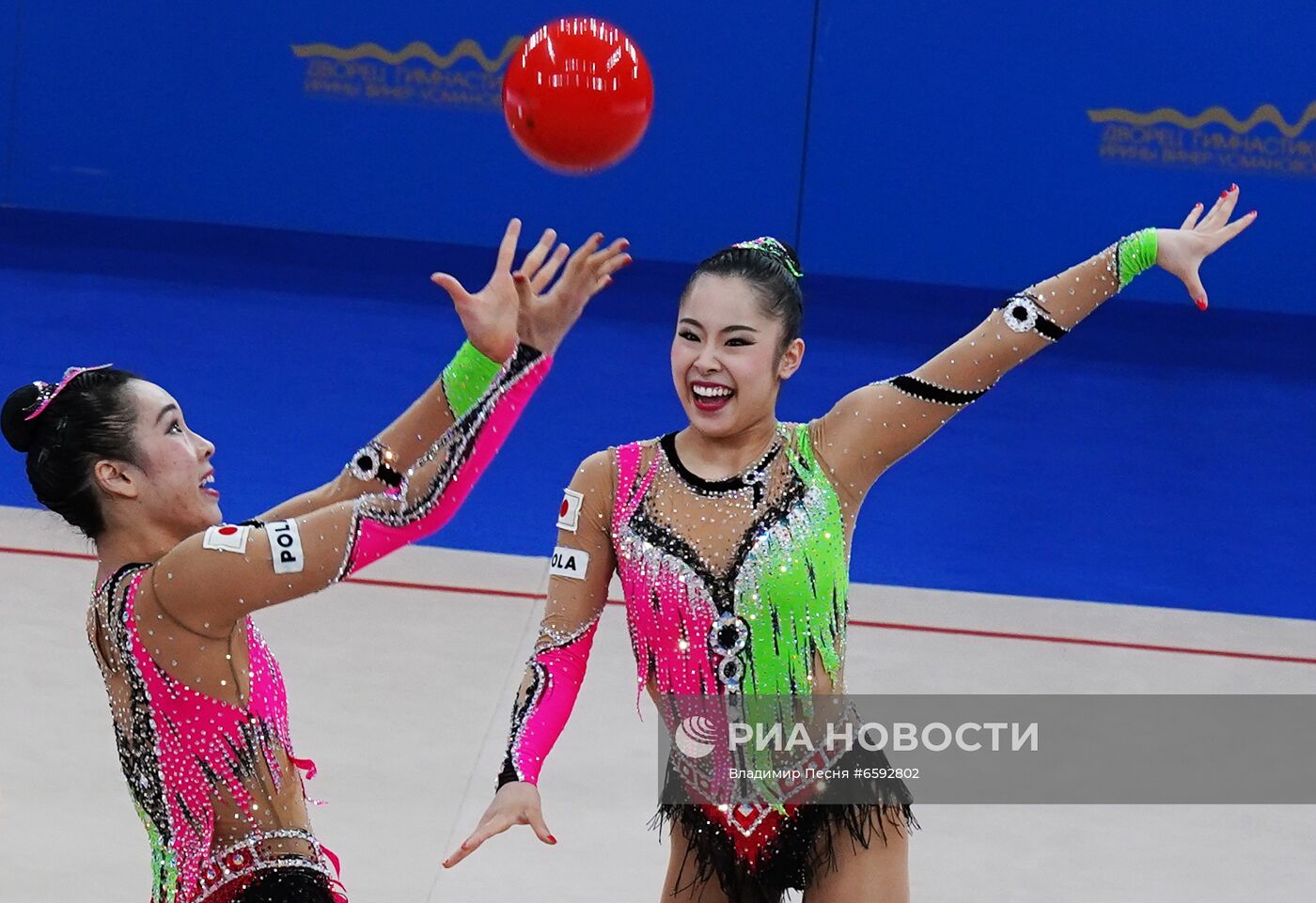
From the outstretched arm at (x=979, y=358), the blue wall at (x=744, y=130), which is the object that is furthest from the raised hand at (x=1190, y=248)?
the blue wall at (x=744, y=130)

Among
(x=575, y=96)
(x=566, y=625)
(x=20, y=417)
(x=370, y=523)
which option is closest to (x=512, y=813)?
(x=566, y=625)

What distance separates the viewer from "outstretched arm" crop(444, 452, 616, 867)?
2.89m

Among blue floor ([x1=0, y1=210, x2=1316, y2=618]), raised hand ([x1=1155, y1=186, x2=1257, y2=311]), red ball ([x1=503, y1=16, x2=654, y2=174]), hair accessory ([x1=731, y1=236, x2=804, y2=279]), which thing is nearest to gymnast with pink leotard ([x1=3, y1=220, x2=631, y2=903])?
hair accessory ([x1=731, y1=236, x2=804, y2=279])

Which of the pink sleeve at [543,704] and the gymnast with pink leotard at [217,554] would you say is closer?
the gymnast with pink leotard at [217,554]

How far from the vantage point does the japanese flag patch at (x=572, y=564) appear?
299 cm

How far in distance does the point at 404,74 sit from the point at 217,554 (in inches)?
255

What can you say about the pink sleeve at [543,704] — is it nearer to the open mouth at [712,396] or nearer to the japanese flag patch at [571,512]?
the japanese flag patch at [571,512]

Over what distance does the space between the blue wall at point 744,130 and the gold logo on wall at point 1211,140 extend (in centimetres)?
1

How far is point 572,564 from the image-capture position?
299 centimetres

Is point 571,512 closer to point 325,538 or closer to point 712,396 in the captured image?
point 712,396

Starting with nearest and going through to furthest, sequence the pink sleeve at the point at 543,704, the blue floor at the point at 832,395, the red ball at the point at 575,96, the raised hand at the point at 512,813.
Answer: the raised hand at the point at 512,813 < the pink sleeve at the point at 543,704 < the red ball at the point at 575,96 < the blue floor at the point at 832,395

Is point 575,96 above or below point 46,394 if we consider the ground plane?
above

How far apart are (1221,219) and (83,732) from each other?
3214 millimetres

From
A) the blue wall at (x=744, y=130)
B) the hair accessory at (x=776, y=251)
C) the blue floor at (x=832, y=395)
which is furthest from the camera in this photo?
the blue wall at (x=744, y=130)
